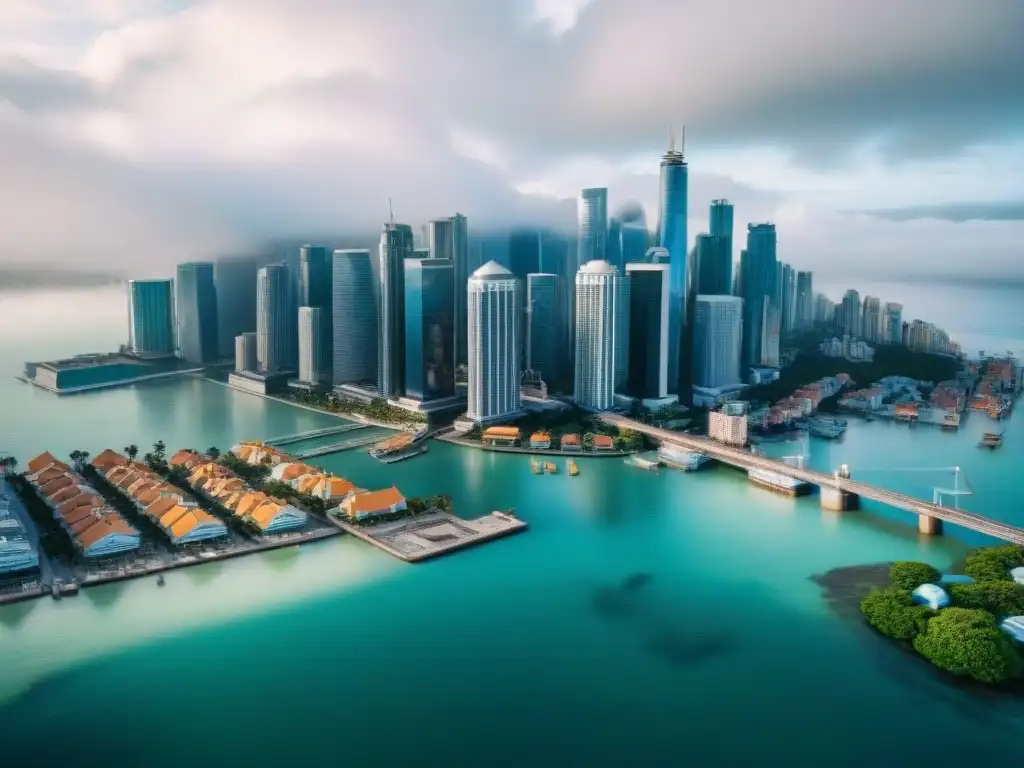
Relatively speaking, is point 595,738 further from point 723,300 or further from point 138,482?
point 723,300

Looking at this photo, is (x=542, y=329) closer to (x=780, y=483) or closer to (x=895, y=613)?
(x=780, y=483)

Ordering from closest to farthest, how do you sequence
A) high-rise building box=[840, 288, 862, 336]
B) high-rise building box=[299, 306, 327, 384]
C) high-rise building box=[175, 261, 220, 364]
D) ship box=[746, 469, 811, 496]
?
ship box=[746, 469, 811, 496], high-rise building box=[299, 306, 327, 384], high-rise building box=[840, 288, 862, 336], high-rise building box=[175, 261, 220, 364]

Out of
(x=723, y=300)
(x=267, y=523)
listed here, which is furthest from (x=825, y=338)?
(x=267, y=523)

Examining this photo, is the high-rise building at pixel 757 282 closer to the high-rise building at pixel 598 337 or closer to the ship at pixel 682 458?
the high-rise building at pixel 598 337

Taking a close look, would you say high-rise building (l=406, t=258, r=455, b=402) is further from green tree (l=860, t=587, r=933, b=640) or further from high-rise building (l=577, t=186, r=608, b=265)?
green tree (l=860, t=587, r=933, b=640)

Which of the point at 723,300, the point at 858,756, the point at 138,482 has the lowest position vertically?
the point at 858,756

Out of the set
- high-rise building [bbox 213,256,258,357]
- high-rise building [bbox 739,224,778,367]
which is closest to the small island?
high-rise building [bbox 739,224,778,367]
